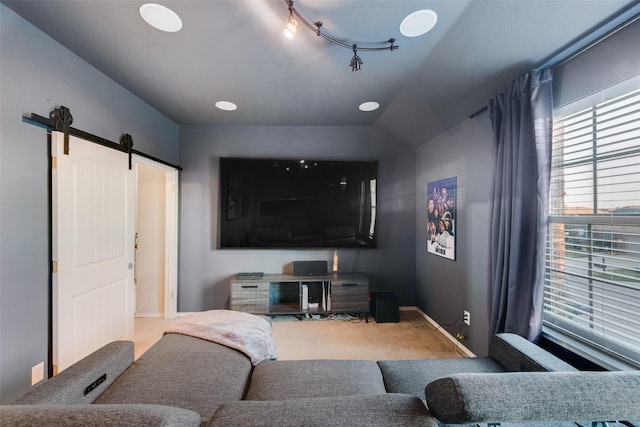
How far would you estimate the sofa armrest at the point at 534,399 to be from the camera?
2.34 ft

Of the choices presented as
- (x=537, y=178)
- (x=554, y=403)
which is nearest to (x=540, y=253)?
(x=537, y=178)

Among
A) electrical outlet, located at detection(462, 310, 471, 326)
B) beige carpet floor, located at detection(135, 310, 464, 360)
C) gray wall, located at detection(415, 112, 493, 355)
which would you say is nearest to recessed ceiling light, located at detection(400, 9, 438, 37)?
gray wall, located at detection(415, 112, 493, 355)

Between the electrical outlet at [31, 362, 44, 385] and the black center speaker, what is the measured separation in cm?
215

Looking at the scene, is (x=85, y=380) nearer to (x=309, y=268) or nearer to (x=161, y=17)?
(x=161, y=17)

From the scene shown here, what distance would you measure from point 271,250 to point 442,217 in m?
2.17

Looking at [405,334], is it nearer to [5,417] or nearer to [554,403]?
[554,403]

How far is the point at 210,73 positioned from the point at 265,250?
209 centimetres

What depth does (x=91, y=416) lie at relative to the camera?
63 centimetres

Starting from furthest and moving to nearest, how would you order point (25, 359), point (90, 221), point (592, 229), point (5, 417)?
point (90, 221) → point (25, 359) → point (592, 229) → point (5, 417)

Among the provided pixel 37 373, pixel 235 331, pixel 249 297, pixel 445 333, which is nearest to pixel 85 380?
pixel 235 331

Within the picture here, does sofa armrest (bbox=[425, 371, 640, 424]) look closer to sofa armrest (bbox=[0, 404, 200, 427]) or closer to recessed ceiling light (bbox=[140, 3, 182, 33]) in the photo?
sofa armrest (bbox=[0, 404, 200, 427])

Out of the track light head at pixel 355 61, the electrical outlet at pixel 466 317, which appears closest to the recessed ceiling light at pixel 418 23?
the track light head at pixel 355 61

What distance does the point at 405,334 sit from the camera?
268 centimetres

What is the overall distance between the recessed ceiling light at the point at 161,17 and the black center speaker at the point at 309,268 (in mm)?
2481
